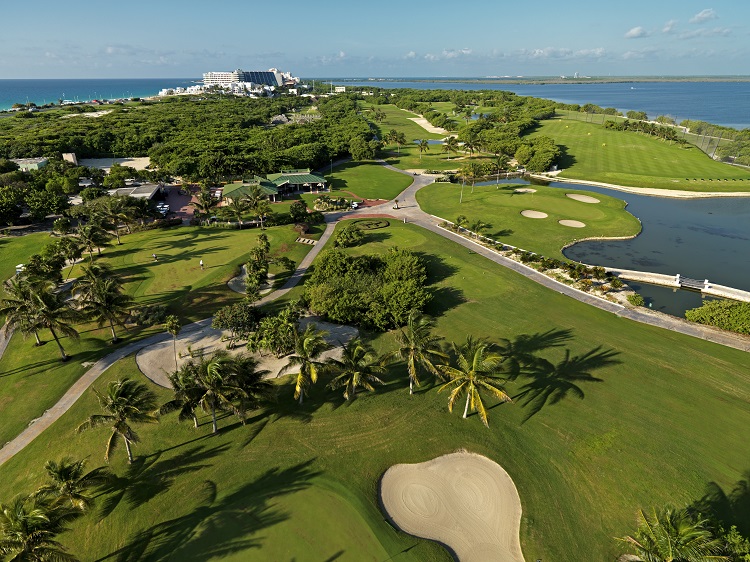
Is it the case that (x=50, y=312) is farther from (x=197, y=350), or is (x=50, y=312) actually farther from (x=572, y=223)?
(x=572, y=223)

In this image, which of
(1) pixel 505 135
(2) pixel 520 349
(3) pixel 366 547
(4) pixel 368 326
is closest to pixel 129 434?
(3) pixel 366 547

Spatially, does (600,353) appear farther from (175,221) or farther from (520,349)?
(175,221)

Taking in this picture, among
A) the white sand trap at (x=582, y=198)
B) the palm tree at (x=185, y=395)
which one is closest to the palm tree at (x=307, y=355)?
the palm tree at (x=185, y=395)

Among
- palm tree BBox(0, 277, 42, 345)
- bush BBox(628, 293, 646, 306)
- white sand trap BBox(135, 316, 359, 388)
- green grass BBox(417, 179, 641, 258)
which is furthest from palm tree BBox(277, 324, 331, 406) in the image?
green grass BBox(417, 179, 641, 258)

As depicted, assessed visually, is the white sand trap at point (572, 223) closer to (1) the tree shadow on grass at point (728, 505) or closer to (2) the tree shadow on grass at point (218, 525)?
(1) the tree shadow on grass at point (728, 505)

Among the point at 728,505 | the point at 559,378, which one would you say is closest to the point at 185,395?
the point at 559,378

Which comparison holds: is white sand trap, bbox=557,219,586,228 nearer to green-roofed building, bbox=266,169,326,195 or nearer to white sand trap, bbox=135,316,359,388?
white sand trap, bbox=135,316,359,388
